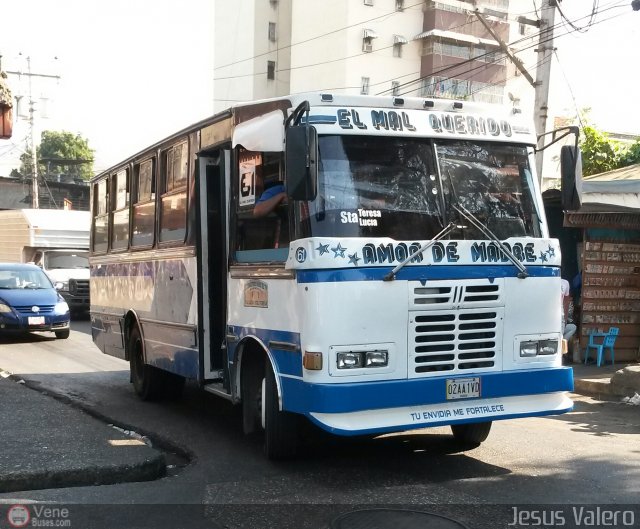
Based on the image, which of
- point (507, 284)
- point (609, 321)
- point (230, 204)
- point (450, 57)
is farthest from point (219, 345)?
point (450, 57)

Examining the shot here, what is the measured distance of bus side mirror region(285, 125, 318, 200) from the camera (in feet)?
19.7

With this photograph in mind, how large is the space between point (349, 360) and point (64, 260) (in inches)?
821

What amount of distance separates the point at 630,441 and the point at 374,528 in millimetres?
4043

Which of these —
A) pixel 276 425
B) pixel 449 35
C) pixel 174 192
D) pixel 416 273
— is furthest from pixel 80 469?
pixel 449 35

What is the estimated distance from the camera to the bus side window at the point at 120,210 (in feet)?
35.5

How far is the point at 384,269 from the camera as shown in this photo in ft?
20.5

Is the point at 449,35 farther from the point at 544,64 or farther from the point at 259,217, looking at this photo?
the point at 259,217

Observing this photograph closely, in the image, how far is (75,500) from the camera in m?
5.93

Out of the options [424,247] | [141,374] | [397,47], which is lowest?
[141,374]

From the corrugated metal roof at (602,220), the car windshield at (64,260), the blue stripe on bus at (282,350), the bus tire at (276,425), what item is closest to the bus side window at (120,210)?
the blue stripe on bus at (282,350)

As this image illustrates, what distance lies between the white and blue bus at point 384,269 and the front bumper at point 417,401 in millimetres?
12

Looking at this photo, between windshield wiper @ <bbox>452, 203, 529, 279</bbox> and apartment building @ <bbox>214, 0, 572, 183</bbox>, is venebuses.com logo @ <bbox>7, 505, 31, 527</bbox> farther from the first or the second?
apartment building @ <bbox>214, 0, 572, 183</bbox>

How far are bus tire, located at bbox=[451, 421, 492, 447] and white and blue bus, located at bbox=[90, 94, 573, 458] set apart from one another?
2cm

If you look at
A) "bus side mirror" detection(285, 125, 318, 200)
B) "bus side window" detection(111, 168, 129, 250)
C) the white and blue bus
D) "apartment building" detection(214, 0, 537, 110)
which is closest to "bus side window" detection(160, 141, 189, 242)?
the white and blue bus
